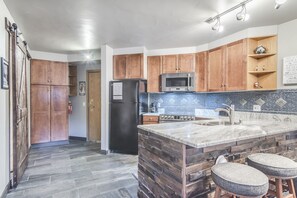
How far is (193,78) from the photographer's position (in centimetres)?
409

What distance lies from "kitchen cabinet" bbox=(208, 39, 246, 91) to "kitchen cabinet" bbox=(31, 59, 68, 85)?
392cm

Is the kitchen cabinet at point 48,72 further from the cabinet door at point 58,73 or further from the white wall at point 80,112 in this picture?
the white wall at point 80,112

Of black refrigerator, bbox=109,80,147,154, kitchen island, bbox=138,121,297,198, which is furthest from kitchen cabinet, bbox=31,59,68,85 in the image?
kitchen island, bbox=138,121,297,198

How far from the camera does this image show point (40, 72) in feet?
15.6

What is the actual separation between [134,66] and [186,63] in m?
1.24

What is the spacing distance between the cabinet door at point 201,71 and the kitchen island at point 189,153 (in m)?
2.02

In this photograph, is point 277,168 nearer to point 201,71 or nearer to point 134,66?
point 201,71

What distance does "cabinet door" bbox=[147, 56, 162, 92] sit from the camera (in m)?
4.41

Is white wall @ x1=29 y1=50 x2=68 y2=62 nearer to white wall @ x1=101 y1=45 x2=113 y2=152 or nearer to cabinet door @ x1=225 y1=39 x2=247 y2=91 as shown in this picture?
white wall @ x1=101 y1=45 x2=113 y2=152

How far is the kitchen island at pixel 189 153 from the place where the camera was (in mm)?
1548

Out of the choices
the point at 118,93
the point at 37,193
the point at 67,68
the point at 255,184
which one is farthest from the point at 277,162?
the point at 67,68

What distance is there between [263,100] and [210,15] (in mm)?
1809

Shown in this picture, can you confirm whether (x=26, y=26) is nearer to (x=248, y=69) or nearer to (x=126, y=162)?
(x=126, y=162)

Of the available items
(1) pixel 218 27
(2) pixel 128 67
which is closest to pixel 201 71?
(1) pixel 218 27
